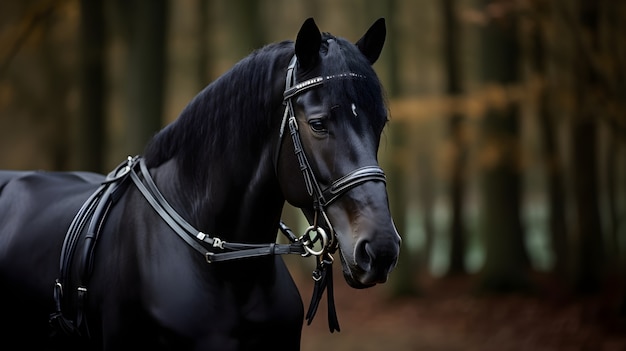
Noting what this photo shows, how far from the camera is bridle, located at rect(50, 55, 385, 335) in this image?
3.22 meters

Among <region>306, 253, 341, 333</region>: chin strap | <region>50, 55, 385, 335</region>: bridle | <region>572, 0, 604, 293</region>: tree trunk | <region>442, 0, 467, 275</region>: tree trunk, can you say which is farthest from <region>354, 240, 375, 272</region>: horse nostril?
<region>442, 0, 467, 275</region>: tree trunk

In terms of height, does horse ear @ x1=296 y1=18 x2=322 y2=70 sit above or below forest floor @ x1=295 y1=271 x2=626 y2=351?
above

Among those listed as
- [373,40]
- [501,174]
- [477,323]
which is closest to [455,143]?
[501,174]

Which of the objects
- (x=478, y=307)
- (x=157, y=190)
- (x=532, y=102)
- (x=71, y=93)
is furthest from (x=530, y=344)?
(x=71, y=93)

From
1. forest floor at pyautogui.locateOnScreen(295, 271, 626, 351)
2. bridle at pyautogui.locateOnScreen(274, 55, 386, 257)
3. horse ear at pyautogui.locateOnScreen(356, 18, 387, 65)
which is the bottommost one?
forest floor at pyautogui.locateOnScreen(295, 271, 626, 351)

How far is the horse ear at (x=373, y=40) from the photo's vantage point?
3.66m

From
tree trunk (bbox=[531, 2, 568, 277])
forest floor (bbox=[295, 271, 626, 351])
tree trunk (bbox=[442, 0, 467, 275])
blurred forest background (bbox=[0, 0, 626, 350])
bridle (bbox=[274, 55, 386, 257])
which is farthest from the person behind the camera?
tree trunk (bbox=[442, 0, 467, 275])

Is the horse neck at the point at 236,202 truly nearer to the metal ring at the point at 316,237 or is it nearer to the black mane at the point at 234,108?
the black mane at the point at 234,108

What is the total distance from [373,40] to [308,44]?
0.48 metres

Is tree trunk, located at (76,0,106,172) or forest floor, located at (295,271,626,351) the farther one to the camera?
tree trunk, located at (76,0,106,172)

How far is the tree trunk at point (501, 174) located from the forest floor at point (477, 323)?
458 mm

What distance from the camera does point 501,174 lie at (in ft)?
45.6

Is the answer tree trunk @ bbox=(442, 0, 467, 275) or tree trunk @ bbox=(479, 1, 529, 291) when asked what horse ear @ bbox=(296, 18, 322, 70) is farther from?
tree trunk @ bbox=(442, 0, 467, 275)

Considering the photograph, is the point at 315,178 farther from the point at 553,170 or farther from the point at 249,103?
the point at 553,170
